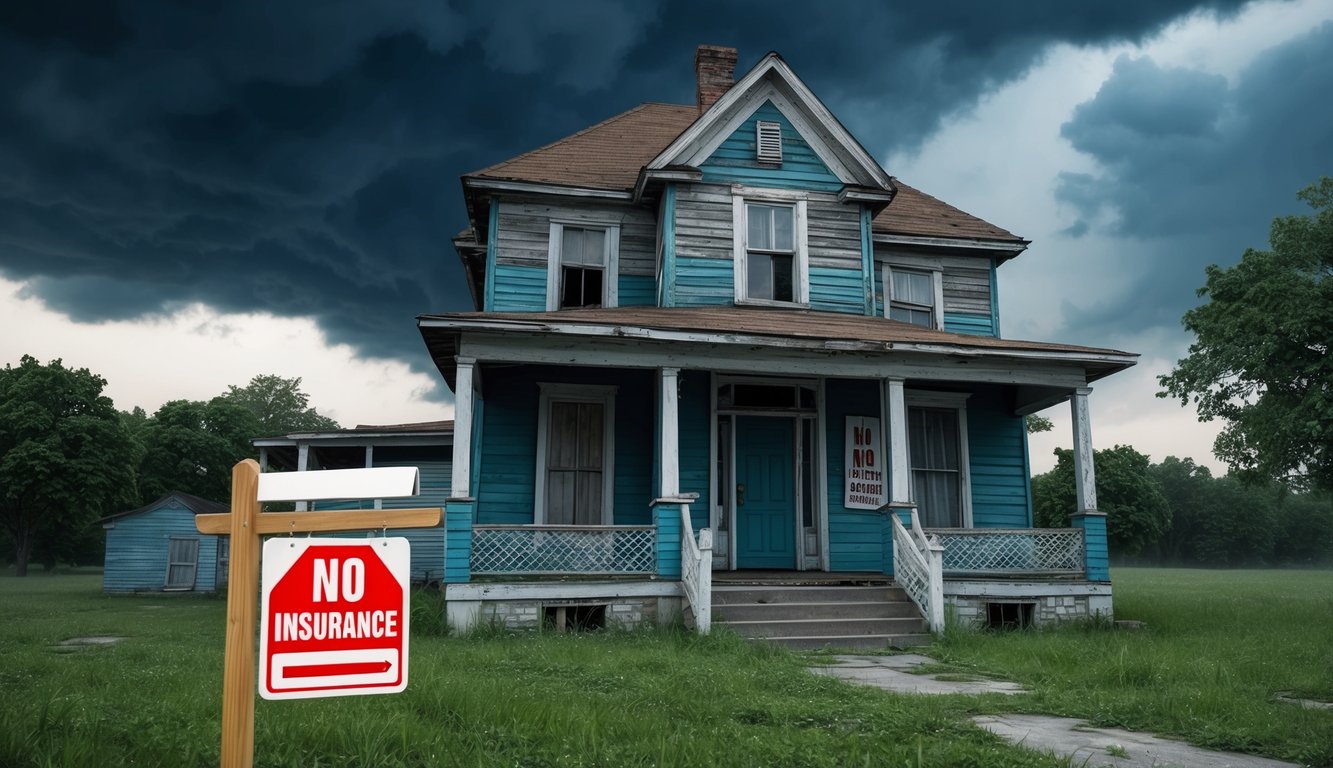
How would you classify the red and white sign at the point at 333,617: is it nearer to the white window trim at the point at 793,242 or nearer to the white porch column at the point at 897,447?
the white porch column at the point at 897,447

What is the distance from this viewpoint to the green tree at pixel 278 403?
69500 millimetres

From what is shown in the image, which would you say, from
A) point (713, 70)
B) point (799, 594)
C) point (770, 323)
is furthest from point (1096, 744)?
point (713, 70)

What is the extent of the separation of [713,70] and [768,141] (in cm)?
325

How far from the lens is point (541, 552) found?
11.7 metres

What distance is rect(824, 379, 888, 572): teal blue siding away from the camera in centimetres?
1370

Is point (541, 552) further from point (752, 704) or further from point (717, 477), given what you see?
point (752, 704)

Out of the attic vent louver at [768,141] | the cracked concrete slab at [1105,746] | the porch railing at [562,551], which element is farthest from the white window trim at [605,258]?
the cracked concrete slab at [1105,746]

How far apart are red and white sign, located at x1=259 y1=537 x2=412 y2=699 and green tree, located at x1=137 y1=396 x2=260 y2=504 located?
49.7m

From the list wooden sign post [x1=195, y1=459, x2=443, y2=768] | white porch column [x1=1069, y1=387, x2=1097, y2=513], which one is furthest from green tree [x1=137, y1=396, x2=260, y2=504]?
wooden sign post [x1=195, y1=459, x2=443, y2=768]

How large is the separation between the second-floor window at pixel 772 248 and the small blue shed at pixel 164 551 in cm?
2325

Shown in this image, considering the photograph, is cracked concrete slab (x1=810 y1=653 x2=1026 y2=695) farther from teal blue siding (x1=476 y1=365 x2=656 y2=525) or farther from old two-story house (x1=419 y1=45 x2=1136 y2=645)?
teal blue siding (x1=476 y1=365 x2=656 y2=525)

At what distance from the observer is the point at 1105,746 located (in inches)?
208

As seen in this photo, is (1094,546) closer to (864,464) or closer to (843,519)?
(864,464)

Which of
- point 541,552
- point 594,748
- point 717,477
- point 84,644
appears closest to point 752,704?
point 594,748
